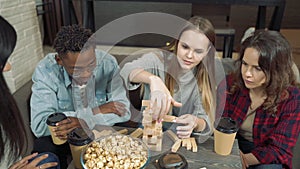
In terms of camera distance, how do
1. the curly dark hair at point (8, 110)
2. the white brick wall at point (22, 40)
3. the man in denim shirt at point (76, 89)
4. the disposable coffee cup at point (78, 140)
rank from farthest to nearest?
the white brick wall at point (22, 40), the man in denim shirt at point (76, 89), the disposable coffee cup at point (78, 140), the curly dark hair at point (8, 110)

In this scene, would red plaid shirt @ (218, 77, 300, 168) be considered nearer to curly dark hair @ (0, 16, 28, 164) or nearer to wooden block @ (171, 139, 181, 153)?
wooden block @ (171, 139, 181, 153)

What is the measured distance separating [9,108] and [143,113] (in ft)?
1.21

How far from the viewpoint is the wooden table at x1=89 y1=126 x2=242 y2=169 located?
89 cm

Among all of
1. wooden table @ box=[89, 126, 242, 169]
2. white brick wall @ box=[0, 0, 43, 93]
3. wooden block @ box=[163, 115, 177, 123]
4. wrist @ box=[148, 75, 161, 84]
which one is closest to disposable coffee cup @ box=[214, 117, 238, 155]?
wooden table @ box=[89, 126, 242, 169]

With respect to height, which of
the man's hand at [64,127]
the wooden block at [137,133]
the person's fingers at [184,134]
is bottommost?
the wooden block at [137,133]

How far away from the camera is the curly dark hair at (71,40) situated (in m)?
1.12

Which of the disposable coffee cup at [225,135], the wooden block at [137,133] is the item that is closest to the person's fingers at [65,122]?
the wooden block at [137,133]

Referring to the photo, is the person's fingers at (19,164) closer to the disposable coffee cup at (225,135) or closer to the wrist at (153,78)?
the wrist at (153,78)

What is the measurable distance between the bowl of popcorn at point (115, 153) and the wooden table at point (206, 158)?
8cm

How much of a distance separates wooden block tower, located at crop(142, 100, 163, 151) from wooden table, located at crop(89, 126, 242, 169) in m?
0.03

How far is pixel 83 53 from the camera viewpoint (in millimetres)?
1075

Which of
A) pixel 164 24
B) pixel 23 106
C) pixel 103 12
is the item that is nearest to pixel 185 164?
pixel 164 24

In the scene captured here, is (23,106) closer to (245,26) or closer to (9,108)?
(9,108)

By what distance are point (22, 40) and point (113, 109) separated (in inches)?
48.7
